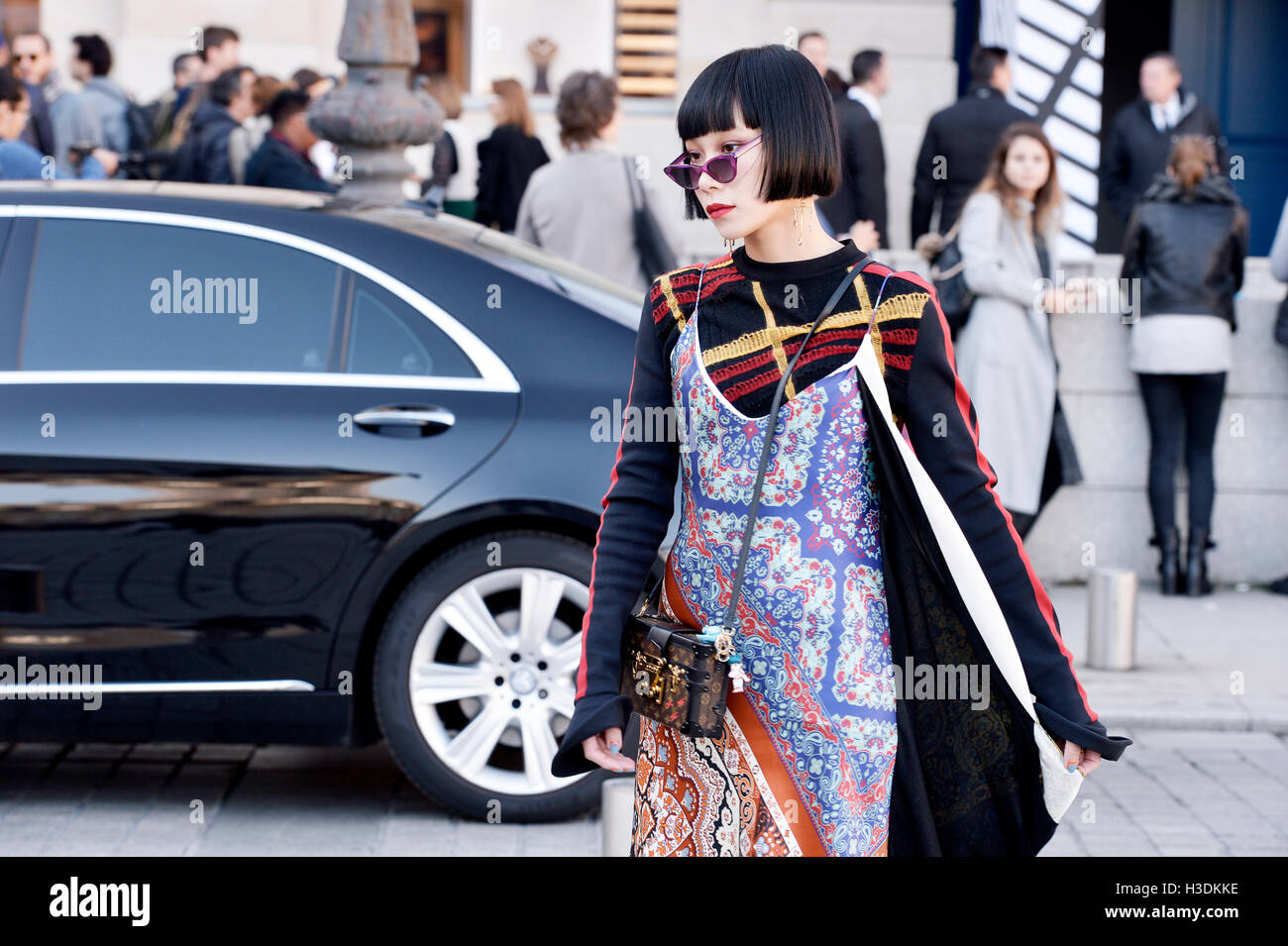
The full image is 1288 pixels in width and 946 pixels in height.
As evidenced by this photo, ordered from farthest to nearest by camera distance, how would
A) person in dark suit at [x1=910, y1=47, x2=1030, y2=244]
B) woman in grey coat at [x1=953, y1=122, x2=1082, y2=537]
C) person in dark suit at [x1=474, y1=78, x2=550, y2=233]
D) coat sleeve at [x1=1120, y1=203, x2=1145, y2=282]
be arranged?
person in dark suit at [x1=910, y1=47, x2=1030, y2=244], person in dark suit at [x1=474, y1=78, x2=550, y2=233], coat sleeve at [x1=1120, y1=203, x2=1145, y2=282], woman in grey coat at [x1=953, y1=122, x2=1082, y2=537]

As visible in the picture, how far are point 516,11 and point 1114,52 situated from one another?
18.9 feet

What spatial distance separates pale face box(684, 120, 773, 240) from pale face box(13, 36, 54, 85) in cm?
921

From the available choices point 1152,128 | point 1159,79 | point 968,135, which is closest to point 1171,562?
point 968,135

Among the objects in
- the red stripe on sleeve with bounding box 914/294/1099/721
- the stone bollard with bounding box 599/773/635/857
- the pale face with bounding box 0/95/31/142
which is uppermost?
the pale face with bounding box 0/95/31/142

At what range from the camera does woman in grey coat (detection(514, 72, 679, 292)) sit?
7.79 metres

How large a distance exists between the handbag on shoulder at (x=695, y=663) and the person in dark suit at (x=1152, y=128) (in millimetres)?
8893

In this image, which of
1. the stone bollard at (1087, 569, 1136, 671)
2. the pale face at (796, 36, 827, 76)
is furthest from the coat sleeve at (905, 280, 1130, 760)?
the pale face at (796, 36, 827, 76)

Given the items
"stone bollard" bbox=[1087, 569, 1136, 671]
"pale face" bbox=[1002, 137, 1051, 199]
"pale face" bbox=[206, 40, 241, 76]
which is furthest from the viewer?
"pale face" bbox=[206, 40, 241, 76]

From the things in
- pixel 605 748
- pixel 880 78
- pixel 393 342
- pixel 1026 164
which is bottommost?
pixel 605 748

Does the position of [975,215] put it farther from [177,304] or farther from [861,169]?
[177,304]

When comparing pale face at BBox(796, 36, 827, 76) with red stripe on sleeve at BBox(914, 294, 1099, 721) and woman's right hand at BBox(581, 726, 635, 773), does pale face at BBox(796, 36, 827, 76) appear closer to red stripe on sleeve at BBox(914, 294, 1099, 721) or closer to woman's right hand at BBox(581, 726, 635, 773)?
red stripe on sleeve at BBox(914, 294, 1099, 721)

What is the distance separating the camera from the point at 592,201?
779 cm

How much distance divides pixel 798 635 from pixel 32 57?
946cm

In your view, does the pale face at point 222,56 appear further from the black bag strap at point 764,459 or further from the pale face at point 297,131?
the black bag strap at point 764,459
